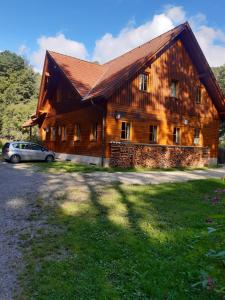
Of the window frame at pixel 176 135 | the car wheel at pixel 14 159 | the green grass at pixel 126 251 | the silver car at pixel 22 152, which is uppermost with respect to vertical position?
the window frame at pixel 176 135

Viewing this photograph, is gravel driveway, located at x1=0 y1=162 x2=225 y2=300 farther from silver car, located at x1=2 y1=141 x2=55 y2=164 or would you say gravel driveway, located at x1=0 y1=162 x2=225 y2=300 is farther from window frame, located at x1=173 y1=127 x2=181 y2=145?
window frame, located at x1=173 y1=127 x2=181 y2=145

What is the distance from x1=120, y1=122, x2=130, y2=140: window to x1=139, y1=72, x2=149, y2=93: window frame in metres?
2.60

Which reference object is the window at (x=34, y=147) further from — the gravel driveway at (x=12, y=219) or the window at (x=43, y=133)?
the gravel driveway at (x=12, y=219)

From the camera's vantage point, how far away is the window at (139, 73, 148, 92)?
21.1 m

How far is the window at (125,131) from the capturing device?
20.4 metres

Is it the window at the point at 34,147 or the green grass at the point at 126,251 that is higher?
the window at the point at 34,147

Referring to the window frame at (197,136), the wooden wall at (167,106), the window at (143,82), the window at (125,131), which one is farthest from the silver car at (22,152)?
the window frame at (197,136)

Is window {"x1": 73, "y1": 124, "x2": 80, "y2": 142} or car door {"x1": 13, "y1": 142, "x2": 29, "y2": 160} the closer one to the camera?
car door {"x1": 13, "y1": 142, "x2": 29, "y2": 160}

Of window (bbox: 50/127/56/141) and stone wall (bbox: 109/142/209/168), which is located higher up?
window (bbox: 50/127/56/141)

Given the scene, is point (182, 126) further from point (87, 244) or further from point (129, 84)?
point (87, 244)

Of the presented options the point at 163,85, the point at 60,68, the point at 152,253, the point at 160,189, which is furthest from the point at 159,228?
the point at 60,68

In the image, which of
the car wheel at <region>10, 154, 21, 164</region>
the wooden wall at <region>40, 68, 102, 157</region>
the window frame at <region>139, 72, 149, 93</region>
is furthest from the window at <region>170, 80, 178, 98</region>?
the car wheel at <region>10, 154, 21, 164</region>

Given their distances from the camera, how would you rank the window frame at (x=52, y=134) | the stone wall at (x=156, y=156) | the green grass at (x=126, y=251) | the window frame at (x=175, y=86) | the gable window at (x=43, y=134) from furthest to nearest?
1. the gable window at (x=43, y=134)
2. the window frame at (x=52, y=134)
3. the window frame at (x=175, y=86)
4. the stone wall at (x=156, y=156)
5. the green grass at (x=126, y=251)

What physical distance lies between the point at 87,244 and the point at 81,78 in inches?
737
